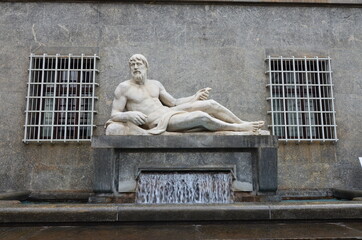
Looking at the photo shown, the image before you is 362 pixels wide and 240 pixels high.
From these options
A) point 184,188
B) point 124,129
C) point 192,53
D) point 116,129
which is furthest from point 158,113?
point 192,53

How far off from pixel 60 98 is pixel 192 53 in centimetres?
287

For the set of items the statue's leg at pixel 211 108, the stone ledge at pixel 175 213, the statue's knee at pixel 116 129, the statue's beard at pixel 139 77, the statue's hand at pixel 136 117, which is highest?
the statue's beard at pixel 139 77

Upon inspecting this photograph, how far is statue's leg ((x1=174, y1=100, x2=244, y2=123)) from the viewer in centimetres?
552

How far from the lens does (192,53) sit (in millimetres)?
7426

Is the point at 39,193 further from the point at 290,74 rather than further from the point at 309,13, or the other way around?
the point at 309,13

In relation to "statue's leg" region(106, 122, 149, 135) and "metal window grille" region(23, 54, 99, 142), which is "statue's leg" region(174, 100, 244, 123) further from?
"metal window grille" region(23, 54, 99, 142)

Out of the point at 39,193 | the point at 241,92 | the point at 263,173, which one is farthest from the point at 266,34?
the point at 39,193

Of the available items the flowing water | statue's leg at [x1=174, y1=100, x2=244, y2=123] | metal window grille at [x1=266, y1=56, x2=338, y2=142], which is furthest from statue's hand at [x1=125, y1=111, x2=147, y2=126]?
metal window grille at [x1=266, y1=56, x2=338, y2=142]

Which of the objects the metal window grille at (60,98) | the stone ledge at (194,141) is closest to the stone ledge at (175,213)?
the stone ledge at (194,141)

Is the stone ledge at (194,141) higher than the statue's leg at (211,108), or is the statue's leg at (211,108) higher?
the statue's leg at (211,108)

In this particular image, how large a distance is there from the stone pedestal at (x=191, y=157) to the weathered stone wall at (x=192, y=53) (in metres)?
1.94

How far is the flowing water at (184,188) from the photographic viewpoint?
4.96 m

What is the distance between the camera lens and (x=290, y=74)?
7477 mm

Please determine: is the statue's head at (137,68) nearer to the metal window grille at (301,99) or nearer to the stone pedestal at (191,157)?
the stone pedestal at (191,157)
